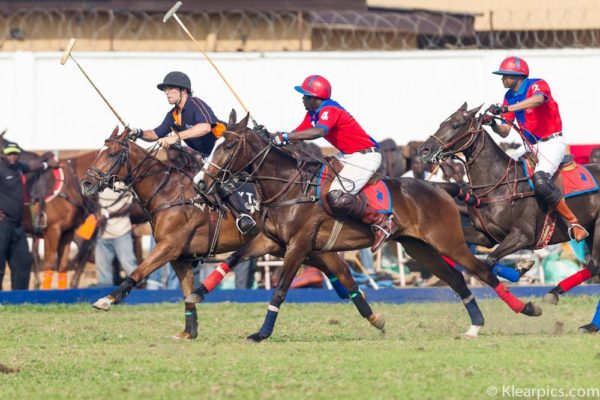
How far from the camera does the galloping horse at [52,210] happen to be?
68.5 feet

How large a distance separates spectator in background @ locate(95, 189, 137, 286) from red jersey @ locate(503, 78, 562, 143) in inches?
308

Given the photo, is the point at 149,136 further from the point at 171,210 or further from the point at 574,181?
the point at 574,181

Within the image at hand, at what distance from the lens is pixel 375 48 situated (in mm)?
26906

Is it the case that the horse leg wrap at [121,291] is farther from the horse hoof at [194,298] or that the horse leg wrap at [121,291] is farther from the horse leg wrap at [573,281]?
the horse leg wrap at [573,281]

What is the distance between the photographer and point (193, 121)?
47.4ft

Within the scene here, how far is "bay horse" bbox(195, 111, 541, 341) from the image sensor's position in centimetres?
1305

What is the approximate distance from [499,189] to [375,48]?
12953mm

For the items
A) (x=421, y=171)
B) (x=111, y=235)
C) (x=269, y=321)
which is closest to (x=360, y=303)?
(x=269, y=321)

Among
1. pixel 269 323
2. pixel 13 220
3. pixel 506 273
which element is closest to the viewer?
pixel 269 323

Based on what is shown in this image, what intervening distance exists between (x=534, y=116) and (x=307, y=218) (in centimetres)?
299

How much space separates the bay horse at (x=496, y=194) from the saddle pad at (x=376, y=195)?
679mm

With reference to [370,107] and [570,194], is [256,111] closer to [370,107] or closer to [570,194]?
[370,107]

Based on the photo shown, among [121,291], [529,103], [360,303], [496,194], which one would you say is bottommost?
[360,303]

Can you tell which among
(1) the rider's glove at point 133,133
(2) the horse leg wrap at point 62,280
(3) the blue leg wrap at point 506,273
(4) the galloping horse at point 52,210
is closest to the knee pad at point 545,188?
(3) the blue leg wrap at point 506,273
